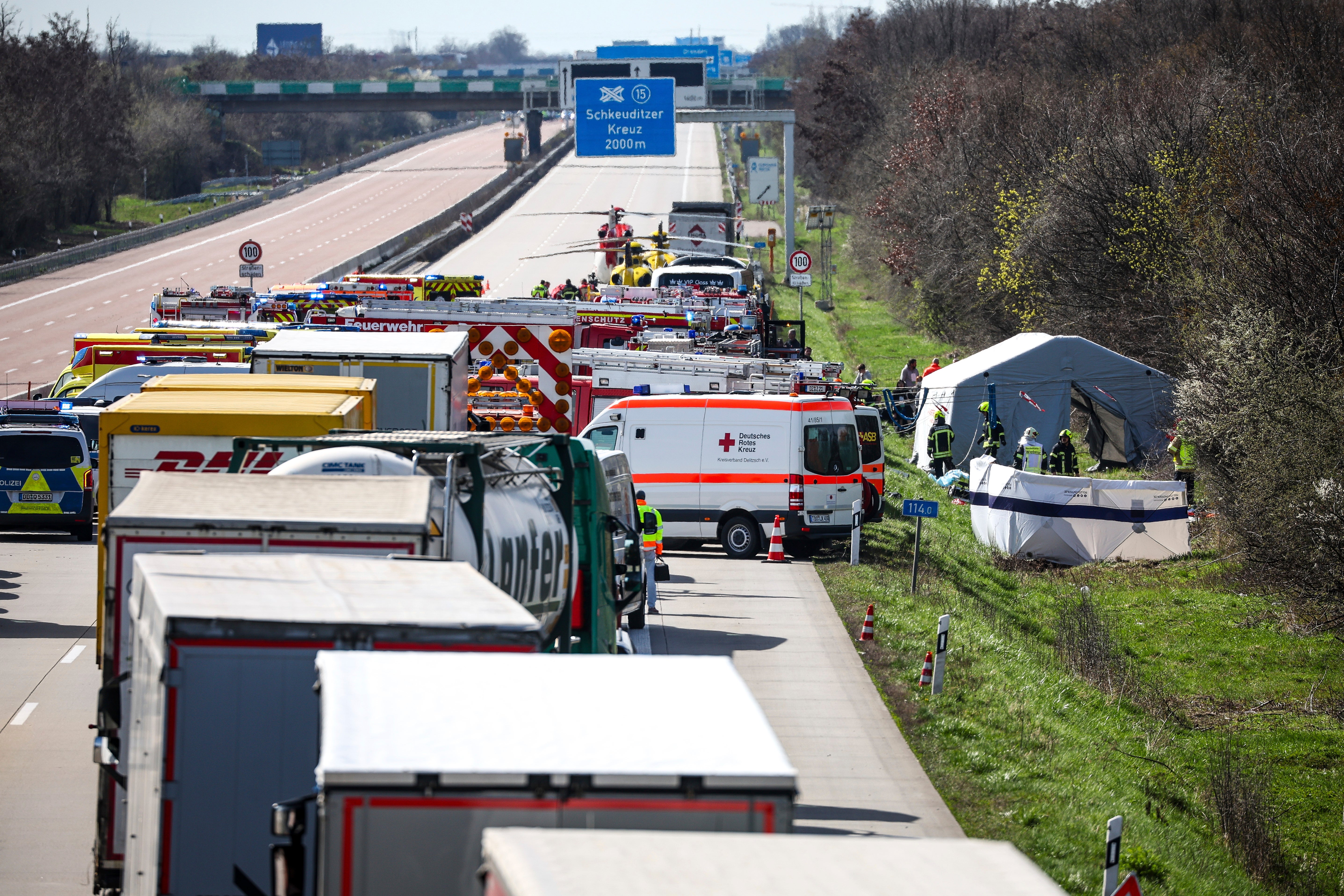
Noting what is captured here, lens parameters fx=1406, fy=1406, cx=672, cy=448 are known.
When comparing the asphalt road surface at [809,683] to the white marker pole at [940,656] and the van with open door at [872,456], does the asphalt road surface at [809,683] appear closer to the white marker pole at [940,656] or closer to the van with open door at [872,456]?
the white marker pole at [940,656]

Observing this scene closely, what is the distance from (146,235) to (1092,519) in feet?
209

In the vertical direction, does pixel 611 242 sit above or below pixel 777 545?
above

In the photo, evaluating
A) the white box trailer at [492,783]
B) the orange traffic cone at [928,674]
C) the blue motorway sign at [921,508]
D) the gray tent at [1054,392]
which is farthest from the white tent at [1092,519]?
the white box trailer at [492,783]

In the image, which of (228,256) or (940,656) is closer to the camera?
(940,656)

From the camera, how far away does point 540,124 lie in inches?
4589

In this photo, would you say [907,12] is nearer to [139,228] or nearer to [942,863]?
[139,228]

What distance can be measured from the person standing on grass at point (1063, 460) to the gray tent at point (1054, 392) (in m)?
2.29

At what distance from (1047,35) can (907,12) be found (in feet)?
77.0

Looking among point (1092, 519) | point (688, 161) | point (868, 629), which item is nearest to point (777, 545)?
point (868, 629)

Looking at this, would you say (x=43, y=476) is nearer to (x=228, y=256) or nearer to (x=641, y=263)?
(x=641, y=263)

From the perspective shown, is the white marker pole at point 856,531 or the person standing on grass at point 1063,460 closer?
the white marker pole at point 856,531

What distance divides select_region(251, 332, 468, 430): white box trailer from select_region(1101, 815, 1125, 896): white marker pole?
28.2ft

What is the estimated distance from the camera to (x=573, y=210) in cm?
8925

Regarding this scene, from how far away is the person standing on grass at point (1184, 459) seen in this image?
26344 millimetres
